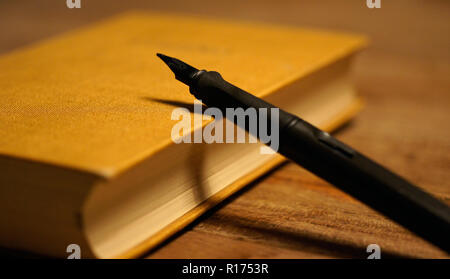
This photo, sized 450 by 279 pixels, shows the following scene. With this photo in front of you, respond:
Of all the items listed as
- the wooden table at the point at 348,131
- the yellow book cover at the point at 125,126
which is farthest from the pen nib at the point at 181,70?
the wooden table at the point at 348,131

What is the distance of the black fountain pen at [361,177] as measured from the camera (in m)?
0.50

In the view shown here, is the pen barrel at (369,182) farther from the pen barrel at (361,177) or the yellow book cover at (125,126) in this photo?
the yellow book cover at (125,126)

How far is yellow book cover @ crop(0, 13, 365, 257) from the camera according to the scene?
50 centimetres

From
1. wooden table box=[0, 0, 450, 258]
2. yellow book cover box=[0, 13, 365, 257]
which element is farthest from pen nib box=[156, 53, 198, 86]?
wooden table box=[0, 0, 450, 258]

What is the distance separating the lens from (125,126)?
57 cm

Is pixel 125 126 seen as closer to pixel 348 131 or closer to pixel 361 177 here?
pixel 361 177

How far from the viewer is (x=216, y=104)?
0.59 m

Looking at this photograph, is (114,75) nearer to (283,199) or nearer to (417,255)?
(283,199)

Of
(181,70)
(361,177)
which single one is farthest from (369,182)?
(181,70)

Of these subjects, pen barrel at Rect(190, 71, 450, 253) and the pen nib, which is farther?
the pen nib

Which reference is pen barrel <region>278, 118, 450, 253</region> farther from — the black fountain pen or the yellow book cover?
the yellow book cover

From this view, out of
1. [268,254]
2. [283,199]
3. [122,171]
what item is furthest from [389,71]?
[122,171]

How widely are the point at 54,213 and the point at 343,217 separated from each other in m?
0.31

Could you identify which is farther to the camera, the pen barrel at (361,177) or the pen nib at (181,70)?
the pen nib at (181,70)
